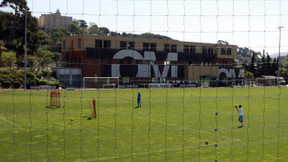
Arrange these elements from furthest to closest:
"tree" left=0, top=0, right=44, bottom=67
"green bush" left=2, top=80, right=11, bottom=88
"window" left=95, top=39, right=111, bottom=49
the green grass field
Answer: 1. "green bush" left=2, top=80, right=11, bottom=88
2. "tree" left=0, top=0, right=44, bottom=67
3. "window" left=95, top=39, right=111, bottom=49
4. the green grass field

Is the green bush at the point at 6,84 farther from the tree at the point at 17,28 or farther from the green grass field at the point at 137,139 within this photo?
the green grass field at the point at 137,139

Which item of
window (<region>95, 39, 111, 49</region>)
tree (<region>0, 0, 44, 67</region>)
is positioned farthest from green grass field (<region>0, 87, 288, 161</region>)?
tree (<region>0, 0, 44, 67</region>)

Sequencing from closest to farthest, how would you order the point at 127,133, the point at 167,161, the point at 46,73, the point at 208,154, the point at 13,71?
the point at 167,161 < the point at 208,154 < the point at 127,133 < the point at 13,71 < the point at 46,73

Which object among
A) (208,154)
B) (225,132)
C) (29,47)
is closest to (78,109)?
(29,47)

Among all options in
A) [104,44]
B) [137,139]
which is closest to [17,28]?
[104,44]

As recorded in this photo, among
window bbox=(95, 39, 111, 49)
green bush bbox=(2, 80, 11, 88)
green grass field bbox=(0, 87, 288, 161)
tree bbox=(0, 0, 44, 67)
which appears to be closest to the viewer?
green grass field bbox=(0, 87, 288, 161)

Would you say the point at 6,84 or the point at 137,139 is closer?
the point at 137,139

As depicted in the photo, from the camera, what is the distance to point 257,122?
72.0ft

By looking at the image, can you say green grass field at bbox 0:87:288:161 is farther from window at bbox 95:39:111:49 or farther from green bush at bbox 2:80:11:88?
green bush at bbox 2:80:11:88

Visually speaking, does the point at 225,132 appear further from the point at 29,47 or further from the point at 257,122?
the point at 29,47

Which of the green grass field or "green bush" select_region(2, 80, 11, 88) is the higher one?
"green bush" select_region(2, 80, 11, 88)

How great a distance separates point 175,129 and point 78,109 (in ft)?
35.6

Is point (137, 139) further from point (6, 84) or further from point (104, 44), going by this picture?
point (6, 84)

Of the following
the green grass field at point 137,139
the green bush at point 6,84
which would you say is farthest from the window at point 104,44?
the green bush at point 6,84
